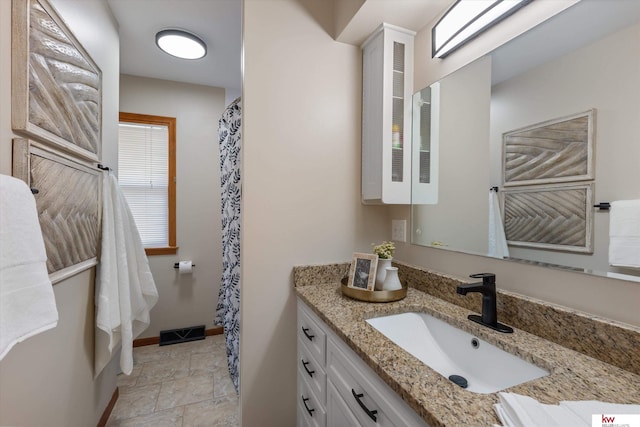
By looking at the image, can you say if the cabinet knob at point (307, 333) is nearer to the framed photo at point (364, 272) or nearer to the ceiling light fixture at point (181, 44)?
the framed photo at point (364, 272)

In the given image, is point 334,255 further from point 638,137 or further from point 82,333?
point 82,333

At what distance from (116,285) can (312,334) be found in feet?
3.77

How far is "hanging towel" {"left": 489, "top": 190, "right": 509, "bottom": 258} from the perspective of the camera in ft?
3.41

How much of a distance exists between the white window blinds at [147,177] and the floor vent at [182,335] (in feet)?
2.95

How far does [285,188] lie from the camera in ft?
4.77

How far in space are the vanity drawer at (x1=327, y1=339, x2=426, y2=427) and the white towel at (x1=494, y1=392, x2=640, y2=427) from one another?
0.18 m

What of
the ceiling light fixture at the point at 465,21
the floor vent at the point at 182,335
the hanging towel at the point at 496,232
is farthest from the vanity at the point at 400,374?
the floor vent at the point at 182,335

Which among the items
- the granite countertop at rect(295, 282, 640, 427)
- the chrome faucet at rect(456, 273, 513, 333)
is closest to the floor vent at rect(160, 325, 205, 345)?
the granite countertop at rect(295, 282, 640, 427)

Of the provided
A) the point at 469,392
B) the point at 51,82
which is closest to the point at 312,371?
the point at 469,392

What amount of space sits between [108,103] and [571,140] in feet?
7.87

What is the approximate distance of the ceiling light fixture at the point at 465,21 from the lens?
3.43 ft

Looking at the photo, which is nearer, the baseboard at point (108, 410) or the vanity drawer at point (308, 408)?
the vanity drawer at point (308, 408)

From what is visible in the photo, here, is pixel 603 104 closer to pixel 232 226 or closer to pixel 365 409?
pixel 365 409

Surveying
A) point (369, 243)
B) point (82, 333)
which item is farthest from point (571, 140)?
point (82, 333)
